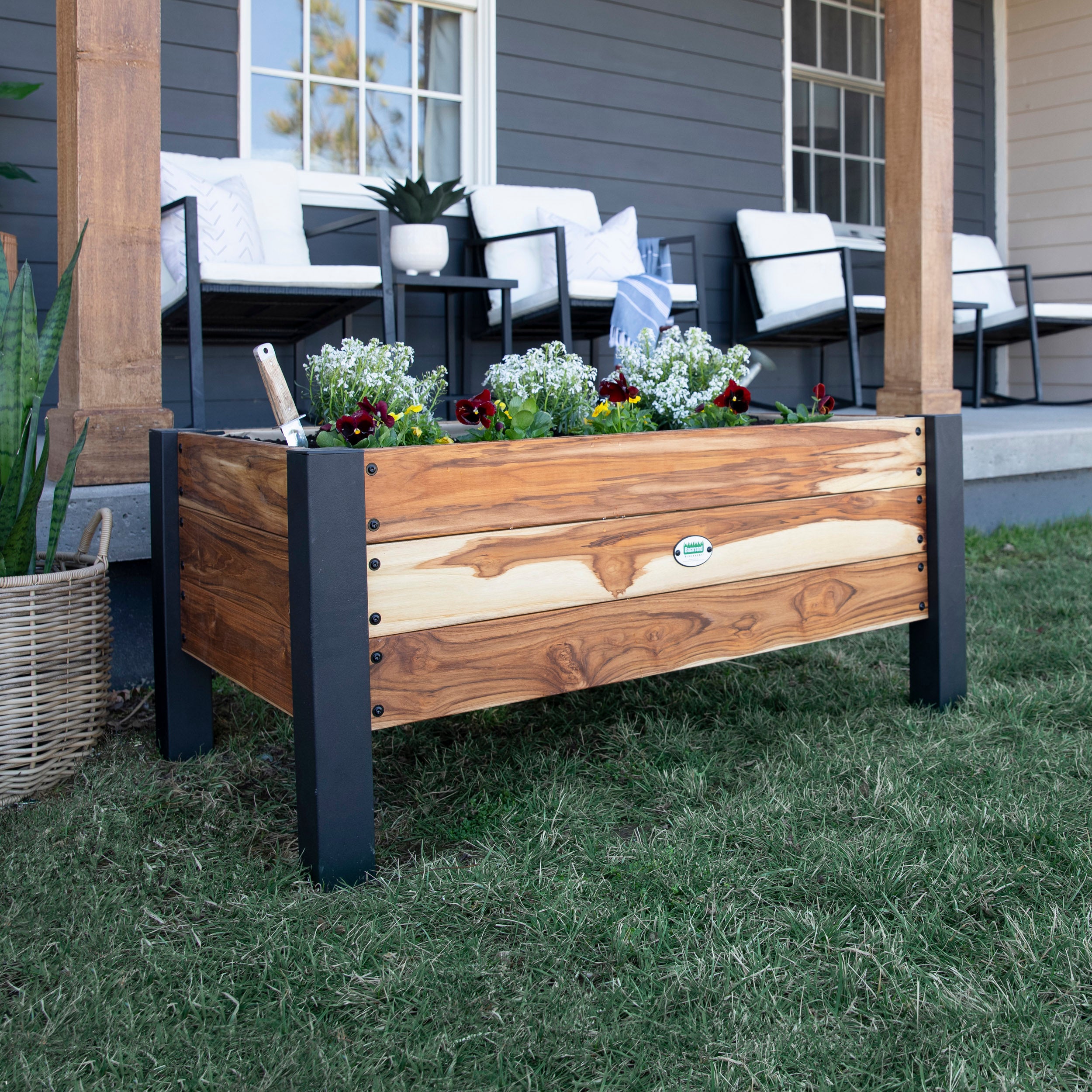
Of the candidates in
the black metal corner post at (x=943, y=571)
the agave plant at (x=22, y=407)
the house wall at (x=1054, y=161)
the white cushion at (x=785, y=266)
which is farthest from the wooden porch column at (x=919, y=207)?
the house wall at (x=1054, y=161)

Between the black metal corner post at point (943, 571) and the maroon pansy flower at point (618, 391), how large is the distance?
22.9 inches

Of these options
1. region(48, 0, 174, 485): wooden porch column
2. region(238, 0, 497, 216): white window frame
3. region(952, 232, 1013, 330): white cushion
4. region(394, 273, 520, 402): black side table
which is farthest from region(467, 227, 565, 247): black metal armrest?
region(952, 232, 1013, 330): white cushion

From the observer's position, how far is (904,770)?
1.75 meters

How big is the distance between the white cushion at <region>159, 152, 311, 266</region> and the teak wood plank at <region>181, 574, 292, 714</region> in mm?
1986

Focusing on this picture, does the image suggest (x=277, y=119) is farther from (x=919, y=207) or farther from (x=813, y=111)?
(x=813, y=111)

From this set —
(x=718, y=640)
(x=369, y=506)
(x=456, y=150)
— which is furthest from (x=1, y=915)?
(x=456, y=150)

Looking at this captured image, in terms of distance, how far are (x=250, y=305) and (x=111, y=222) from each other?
1155 millimetres

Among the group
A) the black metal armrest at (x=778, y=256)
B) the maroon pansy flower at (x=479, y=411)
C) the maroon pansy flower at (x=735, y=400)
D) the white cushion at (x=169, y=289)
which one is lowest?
the maroon pansy flower at (x=479, y=411)

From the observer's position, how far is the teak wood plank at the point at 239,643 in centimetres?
147

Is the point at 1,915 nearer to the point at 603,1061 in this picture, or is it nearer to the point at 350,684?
the point at 350,684

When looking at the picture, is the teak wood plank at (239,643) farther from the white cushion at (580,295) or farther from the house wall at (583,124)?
the white cushion at (580,295)

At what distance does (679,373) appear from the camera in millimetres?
2035

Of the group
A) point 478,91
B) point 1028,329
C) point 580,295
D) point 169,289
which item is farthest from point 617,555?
point 1028,329

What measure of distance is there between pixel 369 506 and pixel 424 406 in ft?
1.36
